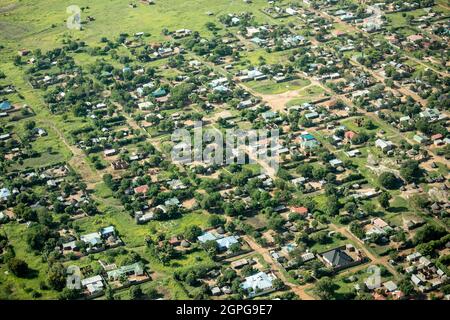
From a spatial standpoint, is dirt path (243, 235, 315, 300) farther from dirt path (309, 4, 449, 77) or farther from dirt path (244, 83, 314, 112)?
dirt path (309, 4, 449, 77)

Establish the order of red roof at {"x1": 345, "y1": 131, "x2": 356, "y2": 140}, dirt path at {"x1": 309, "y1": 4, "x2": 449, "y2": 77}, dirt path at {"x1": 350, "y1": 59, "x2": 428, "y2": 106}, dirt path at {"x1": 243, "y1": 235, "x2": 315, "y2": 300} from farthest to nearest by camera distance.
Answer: dirt path at {"x1": 309, "y1": 4, "x2": 449, "y2": 77}
dirt path at {"x1": 350, "y1": 59, "x2": 428, "y2": 106}
red roof at {"x1": 345, "y1": 131, "x2": 356, "y2": 140}
dirt path at {"x1": 243, "y1": 235, "x2": 315, "y2": 300}

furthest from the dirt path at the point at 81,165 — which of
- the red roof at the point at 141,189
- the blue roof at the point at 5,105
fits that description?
the blue roof at the point at 5,105

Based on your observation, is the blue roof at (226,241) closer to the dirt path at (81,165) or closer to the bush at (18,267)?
the bush at (18,267)

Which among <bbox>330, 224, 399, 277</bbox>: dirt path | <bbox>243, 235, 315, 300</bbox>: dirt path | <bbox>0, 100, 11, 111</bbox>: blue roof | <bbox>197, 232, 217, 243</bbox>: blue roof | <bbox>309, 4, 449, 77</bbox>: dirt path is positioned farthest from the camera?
<bbox>309, 4, 449, 77</bbox>: dirt path

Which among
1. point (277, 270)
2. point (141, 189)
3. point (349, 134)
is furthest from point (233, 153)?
point (277, 270)

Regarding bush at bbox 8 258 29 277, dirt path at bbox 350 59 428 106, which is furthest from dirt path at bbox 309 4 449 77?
bush at bbox 8 258 29 277

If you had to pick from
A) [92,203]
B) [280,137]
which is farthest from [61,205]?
[280,137]

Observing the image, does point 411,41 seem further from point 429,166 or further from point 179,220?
point 179,220
